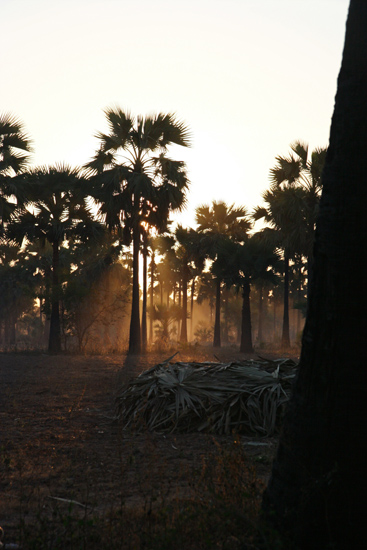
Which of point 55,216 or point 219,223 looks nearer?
point 55,216

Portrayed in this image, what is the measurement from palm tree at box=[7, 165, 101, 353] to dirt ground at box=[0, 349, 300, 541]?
13.5 m

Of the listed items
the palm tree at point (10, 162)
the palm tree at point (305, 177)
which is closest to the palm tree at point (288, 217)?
the palm tree at point (305, 177)

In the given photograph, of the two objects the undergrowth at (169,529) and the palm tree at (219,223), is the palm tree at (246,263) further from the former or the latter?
the undergrowth at (169,529)

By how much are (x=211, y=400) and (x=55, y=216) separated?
726 inches

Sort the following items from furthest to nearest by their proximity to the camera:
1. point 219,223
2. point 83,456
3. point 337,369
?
Result: 1. point 219,223
2. point 83,456
3. point 337,369

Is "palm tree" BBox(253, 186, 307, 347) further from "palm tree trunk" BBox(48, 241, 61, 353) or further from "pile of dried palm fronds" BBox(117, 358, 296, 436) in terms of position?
"pile of dried palm fronds" BBox(117, 358, 296, 436)

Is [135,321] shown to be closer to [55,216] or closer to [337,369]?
[55,216]

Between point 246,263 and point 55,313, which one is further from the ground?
point 246,263

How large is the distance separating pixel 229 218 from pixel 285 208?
1121 centimetres

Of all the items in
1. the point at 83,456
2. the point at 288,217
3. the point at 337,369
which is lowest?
the point at 83,456

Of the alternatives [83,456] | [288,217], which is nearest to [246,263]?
[288,217]

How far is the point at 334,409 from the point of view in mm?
2912

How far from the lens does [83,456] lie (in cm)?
559

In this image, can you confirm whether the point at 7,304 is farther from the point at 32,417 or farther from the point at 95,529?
the point at 95,529
